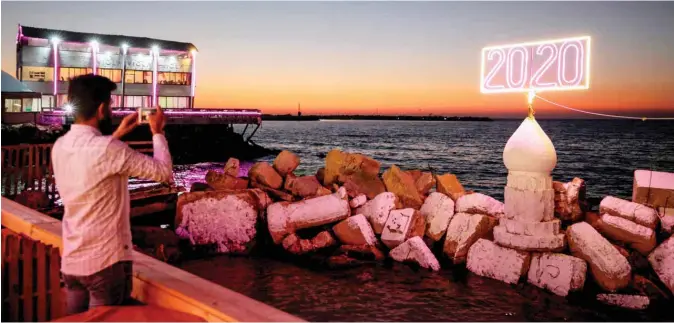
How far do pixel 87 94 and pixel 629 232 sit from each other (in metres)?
8.24

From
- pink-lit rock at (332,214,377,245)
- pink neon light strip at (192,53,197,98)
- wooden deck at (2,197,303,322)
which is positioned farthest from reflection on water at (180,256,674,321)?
pink neon light strip at (192,53,197,98)

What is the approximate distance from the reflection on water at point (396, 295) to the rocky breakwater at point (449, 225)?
24cm

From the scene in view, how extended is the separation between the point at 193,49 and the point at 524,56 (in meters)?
44.3

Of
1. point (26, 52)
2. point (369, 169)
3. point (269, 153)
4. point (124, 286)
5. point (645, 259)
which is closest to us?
point (124, 286)

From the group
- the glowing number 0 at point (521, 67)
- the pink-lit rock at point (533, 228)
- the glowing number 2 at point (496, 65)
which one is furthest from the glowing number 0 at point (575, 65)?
the pink-lit rock at point (533, 228)

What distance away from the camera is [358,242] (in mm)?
9641

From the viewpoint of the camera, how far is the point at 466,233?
8961 mm

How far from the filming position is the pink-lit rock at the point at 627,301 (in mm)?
7445

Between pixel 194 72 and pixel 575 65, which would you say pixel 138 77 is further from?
pixel 575 65

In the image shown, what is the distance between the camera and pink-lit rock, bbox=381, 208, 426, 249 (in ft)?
30.6

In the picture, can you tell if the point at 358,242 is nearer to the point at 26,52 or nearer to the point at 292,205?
the point at 292,205

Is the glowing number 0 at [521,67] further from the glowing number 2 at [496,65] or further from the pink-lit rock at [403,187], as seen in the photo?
the pink-lit rock at [403,187]

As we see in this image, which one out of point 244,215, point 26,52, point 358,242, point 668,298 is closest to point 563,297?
point 668,298

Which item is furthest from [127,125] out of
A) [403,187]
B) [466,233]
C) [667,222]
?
[667,222]
